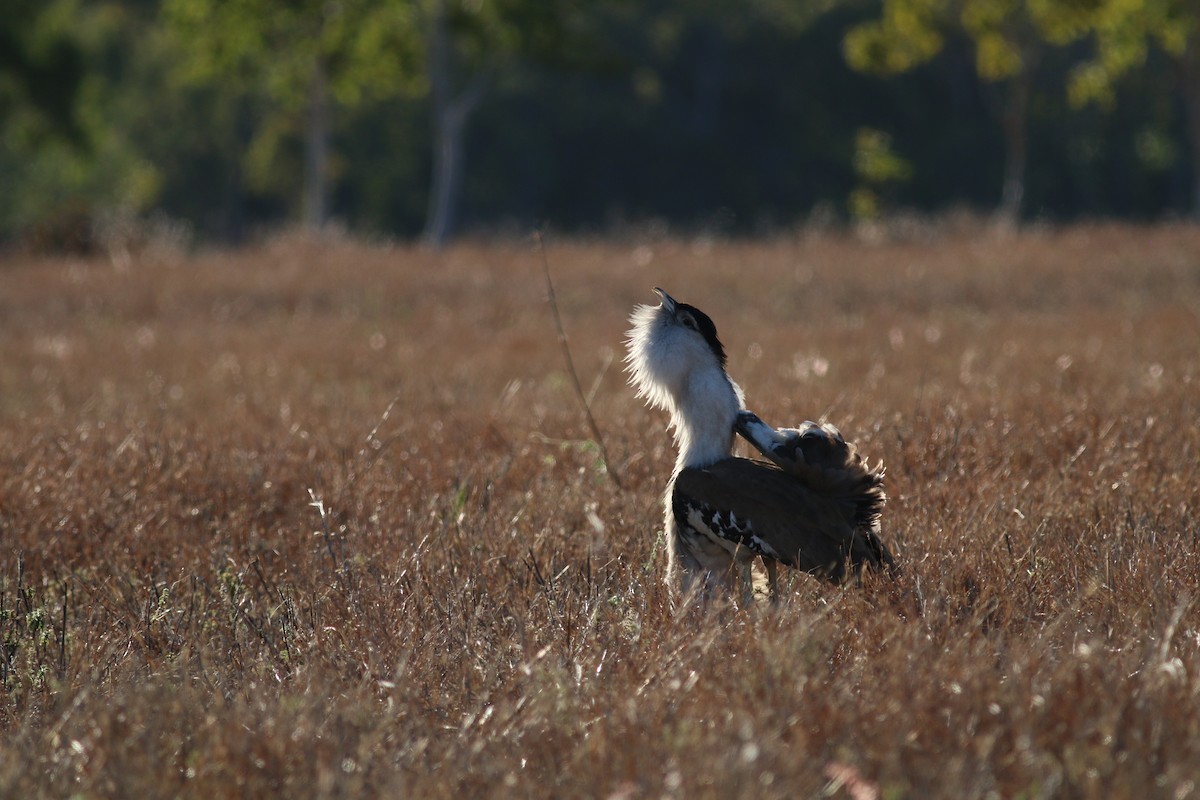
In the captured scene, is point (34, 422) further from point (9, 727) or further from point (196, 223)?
point (196, 223)

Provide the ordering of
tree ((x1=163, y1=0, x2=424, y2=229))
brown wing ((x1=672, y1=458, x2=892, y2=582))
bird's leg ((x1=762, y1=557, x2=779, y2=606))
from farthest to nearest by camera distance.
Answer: tree ((x1=163, y1=0, x2=424, y2=229)), bird's leg ((x1=762, y1=557, x2=779, y2=606)), brown wing ((x1=672, y1=458, x2=892, y2=582))

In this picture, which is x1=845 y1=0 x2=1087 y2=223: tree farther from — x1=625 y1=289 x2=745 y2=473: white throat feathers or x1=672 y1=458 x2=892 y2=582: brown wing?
x1=672 y1=458 x2=892 y2=582: brown wing

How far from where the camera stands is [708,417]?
474 cm

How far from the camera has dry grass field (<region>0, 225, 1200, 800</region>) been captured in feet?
10.4

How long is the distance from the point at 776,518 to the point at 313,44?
3001 centimetres

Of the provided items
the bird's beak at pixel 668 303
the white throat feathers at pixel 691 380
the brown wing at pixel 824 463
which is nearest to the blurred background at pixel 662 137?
the bird's beak at pixel 668 303

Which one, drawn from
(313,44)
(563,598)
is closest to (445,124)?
(313,44)

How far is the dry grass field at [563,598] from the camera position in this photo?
316cm

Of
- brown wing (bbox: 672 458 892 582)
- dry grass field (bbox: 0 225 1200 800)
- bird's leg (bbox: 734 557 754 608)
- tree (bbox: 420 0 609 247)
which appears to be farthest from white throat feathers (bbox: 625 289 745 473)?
tree (bbox: 420 0 609 247)

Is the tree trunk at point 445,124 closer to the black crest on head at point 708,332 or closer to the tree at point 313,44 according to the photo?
the tree at point 313,44

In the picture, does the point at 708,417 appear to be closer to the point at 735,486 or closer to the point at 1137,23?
the point at 735,486

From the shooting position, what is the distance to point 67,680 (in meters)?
4.01

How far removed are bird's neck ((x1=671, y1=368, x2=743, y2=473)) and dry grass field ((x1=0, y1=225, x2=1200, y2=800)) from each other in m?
0.49

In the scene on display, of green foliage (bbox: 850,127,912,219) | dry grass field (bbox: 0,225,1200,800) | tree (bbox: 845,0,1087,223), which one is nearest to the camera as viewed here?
dry grass field (bbox: 0,225,1200,800)
